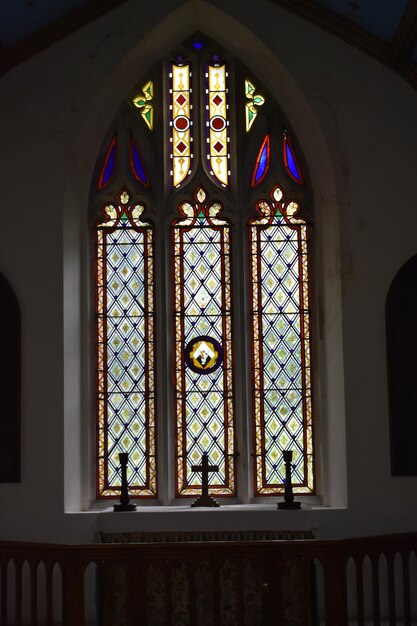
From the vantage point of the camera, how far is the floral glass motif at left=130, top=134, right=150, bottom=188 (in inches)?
367

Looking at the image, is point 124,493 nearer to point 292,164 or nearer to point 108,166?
point 108,166

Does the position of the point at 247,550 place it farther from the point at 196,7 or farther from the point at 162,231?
the point at 196,7

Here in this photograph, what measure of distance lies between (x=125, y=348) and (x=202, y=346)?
581mm

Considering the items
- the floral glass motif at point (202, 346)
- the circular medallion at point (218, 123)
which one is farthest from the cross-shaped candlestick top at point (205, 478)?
the circular medallion at point (218, 123)

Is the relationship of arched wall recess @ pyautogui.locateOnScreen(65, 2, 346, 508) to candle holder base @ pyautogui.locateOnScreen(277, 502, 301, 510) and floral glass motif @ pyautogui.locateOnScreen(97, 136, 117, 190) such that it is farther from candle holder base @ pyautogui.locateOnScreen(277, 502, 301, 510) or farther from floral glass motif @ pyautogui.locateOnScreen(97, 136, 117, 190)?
candle holder base @ pyautogui.locateOnScreen(277, 502, 301, 510)

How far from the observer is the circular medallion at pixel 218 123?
933cm

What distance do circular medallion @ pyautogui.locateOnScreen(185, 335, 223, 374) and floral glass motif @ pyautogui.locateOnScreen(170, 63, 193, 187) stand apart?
1286mm

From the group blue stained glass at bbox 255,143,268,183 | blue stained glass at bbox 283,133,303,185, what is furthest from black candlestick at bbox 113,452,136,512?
blue stained glass at bbox 283,133,303,185

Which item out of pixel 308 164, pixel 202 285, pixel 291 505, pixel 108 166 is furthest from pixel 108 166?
pixel 291 505

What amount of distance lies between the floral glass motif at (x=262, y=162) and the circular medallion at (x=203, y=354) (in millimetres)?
1280

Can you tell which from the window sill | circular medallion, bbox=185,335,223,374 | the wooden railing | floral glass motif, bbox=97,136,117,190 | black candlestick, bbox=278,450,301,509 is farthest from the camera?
floral glass motif, bbox=97,136,117,190
